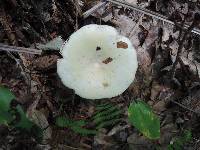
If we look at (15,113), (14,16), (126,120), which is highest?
(14,16)

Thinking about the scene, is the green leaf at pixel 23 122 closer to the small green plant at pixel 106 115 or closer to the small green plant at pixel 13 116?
the small green plant at pixel 13 116

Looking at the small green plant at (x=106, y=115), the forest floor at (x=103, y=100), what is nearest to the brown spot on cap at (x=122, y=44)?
the forest floor at (x=103, y=100)

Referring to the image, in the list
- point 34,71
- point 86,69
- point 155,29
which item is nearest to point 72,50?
point 86,69

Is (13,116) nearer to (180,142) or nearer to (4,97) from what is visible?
(4,97)

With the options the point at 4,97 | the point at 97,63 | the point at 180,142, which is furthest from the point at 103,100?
the point at 4,97

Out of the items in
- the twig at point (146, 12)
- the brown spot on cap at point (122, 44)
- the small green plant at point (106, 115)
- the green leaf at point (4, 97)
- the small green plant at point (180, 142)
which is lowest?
the small green plant at point (180, 142)

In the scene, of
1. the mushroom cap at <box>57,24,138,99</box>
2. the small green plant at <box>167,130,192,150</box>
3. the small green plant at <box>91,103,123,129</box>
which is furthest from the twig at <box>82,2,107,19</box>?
the small green plant at <box>167,130,192,150</box>

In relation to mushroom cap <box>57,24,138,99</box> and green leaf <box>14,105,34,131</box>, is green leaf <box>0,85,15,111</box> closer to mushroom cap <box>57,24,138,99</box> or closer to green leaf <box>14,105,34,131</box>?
green leaf <box>14,105,34,131</box>

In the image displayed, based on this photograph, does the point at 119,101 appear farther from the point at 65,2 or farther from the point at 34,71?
the point at 65,2
